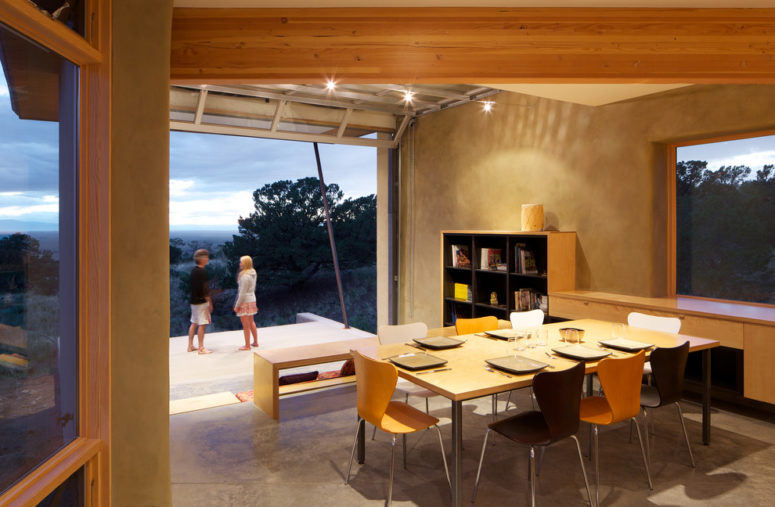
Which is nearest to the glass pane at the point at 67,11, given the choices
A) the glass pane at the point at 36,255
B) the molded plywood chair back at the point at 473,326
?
the glass pane at the point at 36,255

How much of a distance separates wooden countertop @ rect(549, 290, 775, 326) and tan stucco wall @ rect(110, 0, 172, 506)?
417cm

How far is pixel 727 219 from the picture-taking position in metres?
5.05

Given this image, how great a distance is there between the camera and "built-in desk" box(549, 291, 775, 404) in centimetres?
409

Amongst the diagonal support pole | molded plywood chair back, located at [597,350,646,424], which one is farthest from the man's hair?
molded plywood chair back, located at [597,350,646,424]

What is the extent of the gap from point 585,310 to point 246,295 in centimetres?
467

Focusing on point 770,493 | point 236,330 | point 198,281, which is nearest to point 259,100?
point 198,281

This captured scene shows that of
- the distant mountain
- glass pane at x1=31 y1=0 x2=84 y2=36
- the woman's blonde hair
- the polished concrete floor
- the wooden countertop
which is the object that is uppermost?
glass pane at x1=31 y1=0 x2=84 y2=36

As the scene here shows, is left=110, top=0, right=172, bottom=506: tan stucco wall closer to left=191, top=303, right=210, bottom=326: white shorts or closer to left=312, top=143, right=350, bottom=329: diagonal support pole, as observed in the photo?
left=191, top=303, right=210, bottom=326: white shorts

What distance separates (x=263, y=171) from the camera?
341 inches

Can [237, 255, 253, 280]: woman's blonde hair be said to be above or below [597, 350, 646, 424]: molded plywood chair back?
above

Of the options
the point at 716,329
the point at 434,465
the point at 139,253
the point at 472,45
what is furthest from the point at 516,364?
the point at 716,329

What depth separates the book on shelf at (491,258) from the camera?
21.0 ft

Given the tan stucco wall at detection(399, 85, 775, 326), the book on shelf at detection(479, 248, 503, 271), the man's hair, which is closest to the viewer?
the tan stucco wall at detection(399, 85, 775, 326)

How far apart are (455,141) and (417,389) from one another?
4.68 metres
